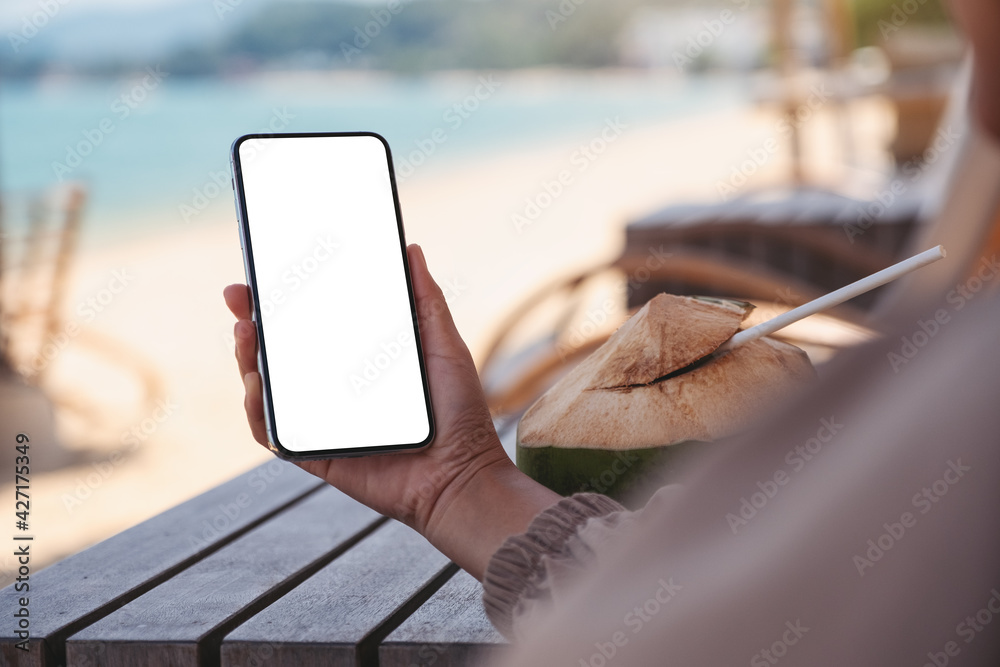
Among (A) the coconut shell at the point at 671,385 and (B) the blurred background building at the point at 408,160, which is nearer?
(A) the coconut shell at the point at 671,385

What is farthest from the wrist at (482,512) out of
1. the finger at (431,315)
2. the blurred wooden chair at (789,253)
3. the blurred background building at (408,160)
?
the blurred background building at (408,160)

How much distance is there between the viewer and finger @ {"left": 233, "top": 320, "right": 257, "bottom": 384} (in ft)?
2.51

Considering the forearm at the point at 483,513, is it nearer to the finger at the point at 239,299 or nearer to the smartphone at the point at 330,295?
the smartphone at the point at 330,295

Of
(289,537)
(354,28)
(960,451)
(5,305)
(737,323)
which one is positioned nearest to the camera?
(960,451)

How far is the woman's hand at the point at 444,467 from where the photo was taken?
0.70 metres

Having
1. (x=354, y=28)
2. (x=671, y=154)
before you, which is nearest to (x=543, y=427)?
(x=671, y=154)

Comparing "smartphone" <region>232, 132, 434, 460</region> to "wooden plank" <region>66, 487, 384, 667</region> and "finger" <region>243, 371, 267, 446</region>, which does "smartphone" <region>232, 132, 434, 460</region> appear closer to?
"finger" <region>243, 371, 267, 446</region>

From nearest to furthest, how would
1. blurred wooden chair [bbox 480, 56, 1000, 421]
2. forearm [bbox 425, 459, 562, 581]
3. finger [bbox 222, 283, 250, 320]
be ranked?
forearm [bbox 425, 459, 562, 581]
finger [bbox 222, 283, 250, 320]
blurred wooden chair [bbox 480, 56, 1000, 421]

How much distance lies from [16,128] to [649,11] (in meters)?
21.7

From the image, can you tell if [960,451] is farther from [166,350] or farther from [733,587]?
[166,350]

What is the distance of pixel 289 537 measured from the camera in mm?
959

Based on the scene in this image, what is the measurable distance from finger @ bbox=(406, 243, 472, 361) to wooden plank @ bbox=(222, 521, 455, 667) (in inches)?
8.4

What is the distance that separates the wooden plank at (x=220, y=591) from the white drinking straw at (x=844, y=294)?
46 cm

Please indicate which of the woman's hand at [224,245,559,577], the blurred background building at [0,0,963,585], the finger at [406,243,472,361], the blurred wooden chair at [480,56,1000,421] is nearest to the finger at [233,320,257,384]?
the woman's hand at [224,245,559,577]
